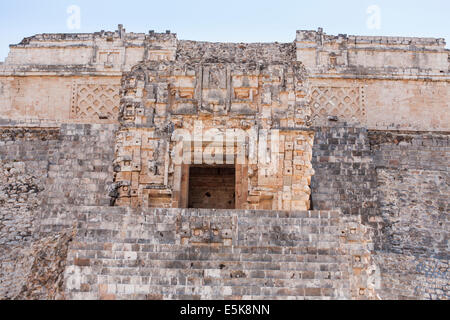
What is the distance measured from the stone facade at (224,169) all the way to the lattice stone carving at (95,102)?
Result: 4 cm

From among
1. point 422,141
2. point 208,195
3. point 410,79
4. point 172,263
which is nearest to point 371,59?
point 410,79

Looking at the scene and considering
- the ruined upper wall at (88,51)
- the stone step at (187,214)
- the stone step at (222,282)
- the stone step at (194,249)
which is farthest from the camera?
the ruined upper wall at (88,51)

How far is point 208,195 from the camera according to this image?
46.8 feet

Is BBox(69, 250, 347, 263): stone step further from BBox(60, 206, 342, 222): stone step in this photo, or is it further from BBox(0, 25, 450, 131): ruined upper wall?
BBox(0, 25, 450, 131): ruined upper wall

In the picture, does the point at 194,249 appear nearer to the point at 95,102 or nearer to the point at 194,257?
the point at 194,257

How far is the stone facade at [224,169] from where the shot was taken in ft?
27.9

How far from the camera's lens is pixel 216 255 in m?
8.50

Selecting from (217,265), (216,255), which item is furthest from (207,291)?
(216,255)

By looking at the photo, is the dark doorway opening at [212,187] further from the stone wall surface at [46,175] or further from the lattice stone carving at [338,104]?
the lattice stone carving at [338,104]

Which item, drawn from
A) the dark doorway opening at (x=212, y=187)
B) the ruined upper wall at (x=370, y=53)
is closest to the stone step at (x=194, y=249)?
the dark doorway opening at (x=212, y=187)

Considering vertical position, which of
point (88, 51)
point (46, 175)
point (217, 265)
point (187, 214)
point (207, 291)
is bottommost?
point (207, 291)

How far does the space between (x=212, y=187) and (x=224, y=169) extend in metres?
0.50

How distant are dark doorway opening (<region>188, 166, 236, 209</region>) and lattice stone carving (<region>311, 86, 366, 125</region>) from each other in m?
2.88

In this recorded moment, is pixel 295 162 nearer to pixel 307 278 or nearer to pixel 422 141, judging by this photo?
pixel 307 278
